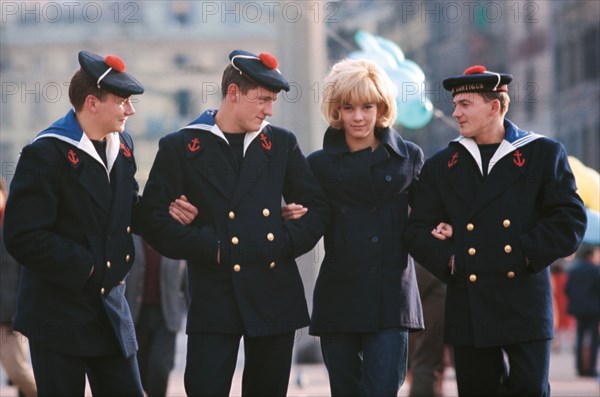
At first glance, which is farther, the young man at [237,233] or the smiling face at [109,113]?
the young man at [237,233]

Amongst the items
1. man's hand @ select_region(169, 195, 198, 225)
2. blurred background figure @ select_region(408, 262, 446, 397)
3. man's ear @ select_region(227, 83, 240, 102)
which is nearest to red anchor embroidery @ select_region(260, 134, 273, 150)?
man's ear @ select_region(227, 83, 240, 102)

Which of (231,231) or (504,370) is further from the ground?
(231,231)

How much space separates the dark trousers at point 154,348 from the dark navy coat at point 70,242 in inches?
169

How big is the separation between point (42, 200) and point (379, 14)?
67.1 metres

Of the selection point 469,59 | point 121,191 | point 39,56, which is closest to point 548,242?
point 121,191

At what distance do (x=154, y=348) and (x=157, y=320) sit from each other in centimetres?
21

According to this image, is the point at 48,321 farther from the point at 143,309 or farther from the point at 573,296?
the point at 573,296

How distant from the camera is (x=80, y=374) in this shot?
272 inches

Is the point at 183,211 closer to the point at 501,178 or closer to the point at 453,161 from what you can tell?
the point at 453,161

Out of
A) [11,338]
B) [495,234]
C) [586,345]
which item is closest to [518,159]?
[495,234]

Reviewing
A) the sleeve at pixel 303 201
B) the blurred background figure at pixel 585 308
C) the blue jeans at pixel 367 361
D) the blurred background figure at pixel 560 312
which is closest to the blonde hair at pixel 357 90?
the sleeve at pixel 303 201

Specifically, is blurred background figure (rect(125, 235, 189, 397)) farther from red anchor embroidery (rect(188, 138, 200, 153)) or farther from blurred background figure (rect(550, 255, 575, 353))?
blurred background figure (rect(550, 255, 575, 353))

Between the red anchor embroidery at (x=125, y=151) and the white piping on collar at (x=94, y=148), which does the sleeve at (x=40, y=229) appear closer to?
the white piping on collar at (x=94, y=148)

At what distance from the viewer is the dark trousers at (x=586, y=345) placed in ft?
61.5
